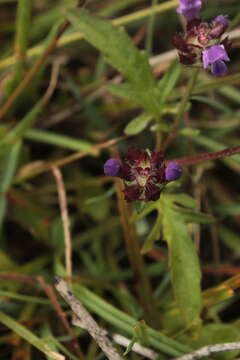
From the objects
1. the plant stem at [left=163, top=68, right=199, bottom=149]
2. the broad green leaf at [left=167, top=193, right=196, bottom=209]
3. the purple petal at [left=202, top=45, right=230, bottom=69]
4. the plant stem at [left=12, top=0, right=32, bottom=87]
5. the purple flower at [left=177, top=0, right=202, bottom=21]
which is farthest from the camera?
the plant stem at [left=12, top=0, right=32, bottom=87]

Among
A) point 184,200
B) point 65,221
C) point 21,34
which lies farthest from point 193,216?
point 21,34

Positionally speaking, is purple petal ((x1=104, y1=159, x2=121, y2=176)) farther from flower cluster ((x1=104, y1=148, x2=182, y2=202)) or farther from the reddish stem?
the reddish stem

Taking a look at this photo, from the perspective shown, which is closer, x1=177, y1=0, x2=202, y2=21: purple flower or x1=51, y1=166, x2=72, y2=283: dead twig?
x1=177, y1=0, x2=202, y2=21: purple flower

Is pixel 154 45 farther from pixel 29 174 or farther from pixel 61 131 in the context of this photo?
pixel 29 174

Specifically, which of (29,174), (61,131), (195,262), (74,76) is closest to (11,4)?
(74,76)

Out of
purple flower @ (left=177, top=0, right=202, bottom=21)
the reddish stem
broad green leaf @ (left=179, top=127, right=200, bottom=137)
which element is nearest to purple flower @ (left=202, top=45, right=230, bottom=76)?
purple flower @ (left=177, top=0, right=202, bottom=21)
